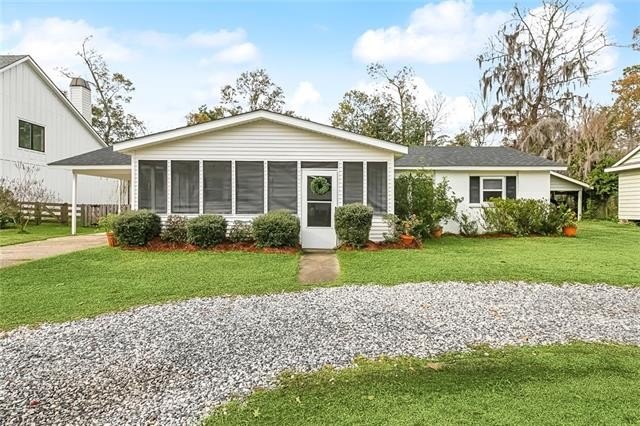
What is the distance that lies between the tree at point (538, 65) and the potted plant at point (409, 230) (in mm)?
20016

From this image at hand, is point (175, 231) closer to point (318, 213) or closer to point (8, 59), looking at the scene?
point (318, 213)

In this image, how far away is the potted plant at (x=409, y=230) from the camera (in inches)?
455

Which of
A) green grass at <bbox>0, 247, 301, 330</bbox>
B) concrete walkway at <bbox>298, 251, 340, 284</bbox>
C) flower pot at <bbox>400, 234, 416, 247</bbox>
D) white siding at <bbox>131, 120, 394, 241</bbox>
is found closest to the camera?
green grass at <bbox>0, 247, 301, 330</bbox>

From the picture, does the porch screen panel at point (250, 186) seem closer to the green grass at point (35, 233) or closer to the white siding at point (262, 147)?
the white siding at point (262, 147)

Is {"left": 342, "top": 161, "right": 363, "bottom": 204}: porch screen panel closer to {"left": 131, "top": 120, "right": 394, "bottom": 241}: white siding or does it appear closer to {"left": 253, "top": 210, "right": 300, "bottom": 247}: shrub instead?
{"left": 131, "top": 120, "right": 394, "bottom": 241}: white siding

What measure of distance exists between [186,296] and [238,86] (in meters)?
31.6

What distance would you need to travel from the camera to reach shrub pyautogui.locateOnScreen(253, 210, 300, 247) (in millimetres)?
10758

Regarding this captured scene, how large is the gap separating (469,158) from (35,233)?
53.4 feet

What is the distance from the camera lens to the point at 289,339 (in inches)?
186

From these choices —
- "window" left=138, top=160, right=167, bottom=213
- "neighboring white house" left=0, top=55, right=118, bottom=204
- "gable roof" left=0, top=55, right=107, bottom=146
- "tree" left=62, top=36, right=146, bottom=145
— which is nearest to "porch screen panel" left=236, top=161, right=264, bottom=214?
"window" left=138, top=160, right=167, bottom=213

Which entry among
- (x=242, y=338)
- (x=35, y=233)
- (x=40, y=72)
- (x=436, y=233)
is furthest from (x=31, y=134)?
(x=242, y=338)

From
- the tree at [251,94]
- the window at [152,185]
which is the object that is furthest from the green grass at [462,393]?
the tree at [251,94]

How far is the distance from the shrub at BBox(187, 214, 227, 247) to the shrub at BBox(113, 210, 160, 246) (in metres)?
1.05

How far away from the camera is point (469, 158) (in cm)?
1686
